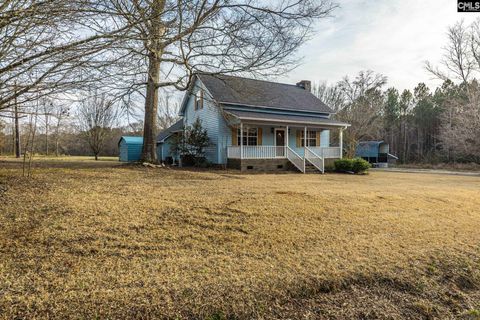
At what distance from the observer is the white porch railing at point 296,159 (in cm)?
1585

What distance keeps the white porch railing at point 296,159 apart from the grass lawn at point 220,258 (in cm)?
963

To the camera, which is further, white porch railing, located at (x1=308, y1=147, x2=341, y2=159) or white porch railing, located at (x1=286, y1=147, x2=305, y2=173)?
white porch railing, located at (x1=308, y1=147, x2=341, y2=159)

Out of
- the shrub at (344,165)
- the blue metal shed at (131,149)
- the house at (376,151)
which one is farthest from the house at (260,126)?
the house at (376,151)

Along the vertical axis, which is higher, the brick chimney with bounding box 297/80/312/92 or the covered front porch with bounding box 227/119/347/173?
the brick chimney with bounding box 297/80/312/92

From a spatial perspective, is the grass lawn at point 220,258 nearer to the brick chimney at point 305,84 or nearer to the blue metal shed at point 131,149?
the brick chimney at point 305,84

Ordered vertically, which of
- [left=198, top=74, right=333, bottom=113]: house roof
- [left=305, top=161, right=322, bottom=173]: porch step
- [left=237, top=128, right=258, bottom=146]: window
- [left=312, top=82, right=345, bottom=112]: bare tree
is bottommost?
[left=305, top=161, right=322, bottom=173]: porch step

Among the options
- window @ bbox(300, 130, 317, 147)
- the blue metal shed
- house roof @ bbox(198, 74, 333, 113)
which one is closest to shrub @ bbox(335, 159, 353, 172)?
window @ bbox(300, 130, 317, 147)

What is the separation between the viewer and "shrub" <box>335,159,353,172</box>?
16.3 m

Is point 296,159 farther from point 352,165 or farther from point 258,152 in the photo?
point 352,165

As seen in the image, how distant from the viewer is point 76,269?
3102 millimetres

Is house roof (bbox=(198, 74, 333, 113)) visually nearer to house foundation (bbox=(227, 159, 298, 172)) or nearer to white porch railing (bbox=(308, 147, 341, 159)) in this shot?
white porch railing (bbox=(308, 147, 341, 159))

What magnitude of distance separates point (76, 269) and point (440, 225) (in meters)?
6.42

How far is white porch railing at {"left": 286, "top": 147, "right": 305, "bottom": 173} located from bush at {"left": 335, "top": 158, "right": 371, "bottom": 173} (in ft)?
8.12

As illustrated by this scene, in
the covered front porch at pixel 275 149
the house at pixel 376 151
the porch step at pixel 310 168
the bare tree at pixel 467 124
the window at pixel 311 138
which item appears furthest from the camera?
the house at pixel 376 151
